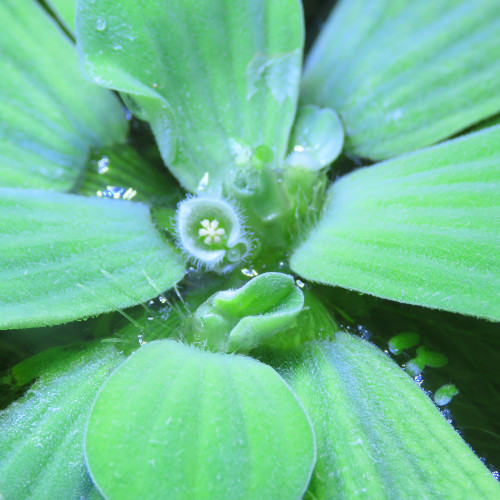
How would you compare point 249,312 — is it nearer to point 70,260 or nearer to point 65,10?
point 70,260

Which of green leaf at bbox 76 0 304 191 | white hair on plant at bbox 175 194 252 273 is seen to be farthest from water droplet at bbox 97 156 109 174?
white hair on plant at bbox 175 194 252 273

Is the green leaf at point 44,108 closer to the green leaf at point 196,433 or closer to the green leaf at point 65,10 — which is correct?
the green leaf at point 65,10

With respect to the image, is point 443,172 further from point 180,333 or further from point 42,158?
point 42,158

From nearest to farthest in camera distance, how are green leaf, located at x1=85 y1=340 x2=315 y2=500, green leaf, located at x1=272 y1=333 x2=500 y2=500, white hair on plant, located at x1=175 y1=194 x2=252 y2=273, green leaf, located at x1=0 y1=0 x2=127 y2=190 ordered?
green leaf, located at x1=85 y1=340 x2=315 y2=500 < green leaf, located at x1=272 y1=333 x2=500 y2=500 < white hair on plant, located at x1=175 y1=194 x2=252 y2=273 < green leaf, located at x1=0 y1=0 x2=127 y2=190

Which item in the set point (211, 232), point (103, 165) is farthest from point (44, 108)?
point (211, 232)

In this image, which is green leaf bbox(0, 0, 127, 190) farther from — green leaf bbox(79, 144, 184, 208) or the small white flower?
the small white flower

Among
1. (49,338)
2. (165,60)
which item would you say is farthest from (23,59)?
(49,338)
